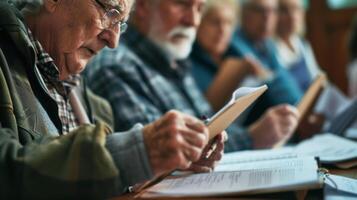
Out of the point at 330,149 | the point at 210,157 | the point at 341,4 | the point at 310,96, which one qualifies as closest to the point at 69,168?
the point at 210,157

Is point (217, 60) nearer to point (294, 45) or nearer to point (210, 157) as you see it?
point (294, 45)

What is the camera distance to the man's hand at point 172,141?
0.75 meters

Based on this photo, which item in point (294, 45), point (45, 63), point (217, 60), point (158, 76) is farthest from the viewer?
point (294, 45)

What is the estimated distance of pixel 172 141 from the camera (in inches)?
29.5

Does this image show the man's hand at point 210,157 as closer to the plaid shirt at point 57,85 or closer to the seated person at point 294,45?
the plaid shirt at point 57,85

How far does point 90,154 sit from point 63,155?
40 mm

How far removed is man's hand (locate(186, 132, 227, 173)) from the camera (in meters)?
1.02

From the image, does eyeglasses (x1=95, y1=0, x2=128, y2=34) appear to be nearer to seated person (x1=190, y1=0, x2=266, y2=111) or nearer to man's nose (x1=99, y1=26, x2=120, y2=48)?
man's nose (x1=99, y1=26, x2=120, y2=48)

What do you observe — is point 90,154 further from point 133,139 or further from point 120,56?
point 120,56

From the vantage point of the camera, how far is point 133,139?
78cm

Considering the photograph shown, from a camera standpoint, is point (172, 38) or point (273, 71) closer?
point (172, 38)

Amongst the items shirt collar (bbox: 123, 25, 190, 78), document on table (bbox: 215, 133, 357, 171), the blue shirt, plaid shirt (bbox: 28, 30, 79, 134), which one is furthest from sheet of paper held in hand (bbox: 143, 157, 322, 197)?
the blue shirt

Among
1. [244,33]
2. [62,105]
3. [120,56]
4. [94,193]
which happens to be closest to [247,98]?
[94,193]

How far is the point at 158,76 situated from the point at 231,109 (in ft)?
2.91
